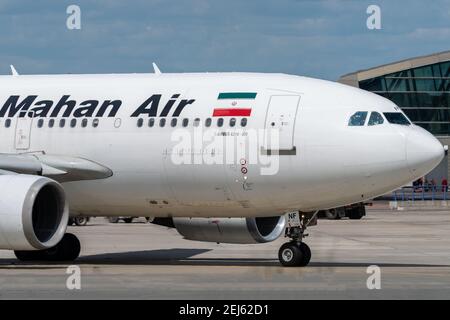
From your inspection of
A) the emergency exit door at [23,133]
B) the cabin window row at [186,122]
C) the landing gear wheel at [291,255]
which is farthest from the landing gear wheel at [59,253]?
the landing gear wheel at [291,255]

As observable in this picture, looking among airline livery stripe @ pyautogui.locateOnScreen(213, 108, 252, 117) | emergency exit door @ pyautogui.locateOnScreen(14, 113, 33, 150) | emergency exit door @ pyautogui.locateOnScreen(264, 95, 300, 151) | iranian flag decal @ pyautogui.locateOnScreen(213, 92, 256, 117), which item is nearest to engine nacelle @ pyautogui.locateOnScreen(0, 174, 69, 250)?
emergency exit door @ pyautogui.locateOnScreen(14, 113, 33, 150)

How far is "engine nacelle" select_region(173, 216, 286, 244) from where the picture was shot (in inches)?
931

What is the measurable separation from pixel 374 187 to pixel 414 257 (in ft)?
18.4

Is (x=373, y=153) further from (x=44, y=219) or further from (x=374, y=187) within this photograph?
(x=44, y=219)

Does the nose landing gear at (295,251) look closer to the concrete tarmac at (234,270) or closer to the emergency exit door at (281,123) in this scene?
the concrete tarmac at (234,270)

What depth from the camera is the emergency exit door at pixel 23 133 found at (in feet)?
77.1

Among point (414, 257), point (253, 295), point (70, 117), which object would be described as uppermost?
point (70, 117)

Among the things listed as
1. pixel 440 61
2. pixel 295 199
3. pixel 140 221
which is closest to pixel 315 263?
pixel 295 199

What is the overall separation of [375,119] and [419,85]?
61.7 metres

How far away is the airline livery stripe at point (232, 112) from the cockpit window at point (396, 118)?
2.72 metres

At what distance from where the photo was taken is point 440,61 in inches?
3219

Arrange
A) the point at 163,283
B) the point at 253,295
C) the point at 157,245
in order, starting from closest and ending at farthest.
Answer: the point at 253,295 → the point at 163,283 → the point at 157,245

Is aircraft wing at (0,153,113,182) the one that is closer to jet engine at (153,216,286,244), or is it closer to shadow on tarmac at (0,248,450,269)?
shadow on tarmac at (0,248,450,269)

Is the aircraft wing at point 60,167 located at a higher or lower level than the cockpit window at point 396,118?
lower
